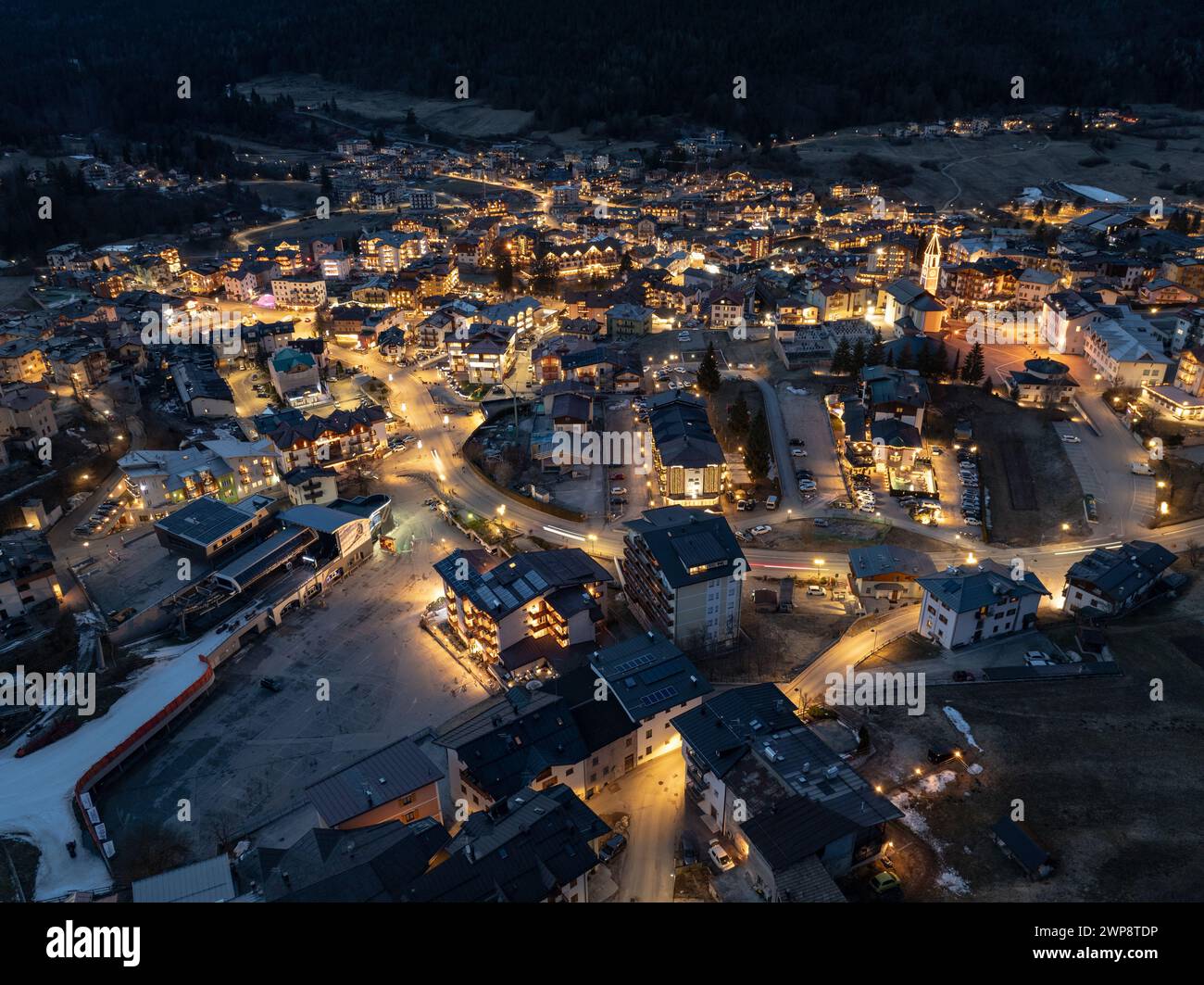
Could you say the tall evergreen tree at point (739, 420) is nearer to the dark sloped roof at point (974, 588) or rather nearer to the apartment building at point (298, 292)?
the dark sloped roof at point (974, 588)

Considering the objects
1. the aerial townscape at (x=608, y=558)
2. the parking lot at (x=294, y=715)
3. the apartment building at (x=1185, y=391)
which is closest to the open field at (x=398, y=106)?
the aerial townscape at (x=608, y=558)

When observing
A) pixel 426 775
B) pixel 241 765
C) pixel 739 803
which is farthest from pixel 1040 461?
pixel 241 765

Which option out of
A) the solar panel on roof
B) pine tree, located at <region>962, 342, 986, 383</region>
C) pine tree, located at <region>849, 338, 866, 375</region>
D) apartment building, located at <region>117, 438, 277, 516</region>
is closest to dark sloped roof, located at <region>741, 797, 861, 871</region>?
the solar panel on roof

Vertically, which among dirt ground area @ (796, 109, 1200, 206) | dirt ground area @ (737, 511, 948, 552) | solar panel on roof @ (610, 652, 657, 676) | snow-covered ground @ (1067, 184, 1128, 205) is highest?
dirt ground area @ (796, 109, 1200, 206)

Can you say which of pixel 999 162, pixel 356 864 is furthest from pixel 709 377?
pixel 999 162

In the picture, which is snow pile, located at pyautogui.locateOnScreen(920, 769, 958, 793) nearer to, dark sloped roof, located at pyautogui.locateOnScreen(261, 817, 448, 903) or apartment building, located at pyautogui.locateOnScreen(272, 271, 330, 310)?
dark sloped roof, located at pyautogui.locateOnScreen(261, 817, 448, 903)

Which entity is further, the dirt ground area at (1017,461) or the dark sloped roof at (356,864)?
the dirt ground area at (1017,461)
